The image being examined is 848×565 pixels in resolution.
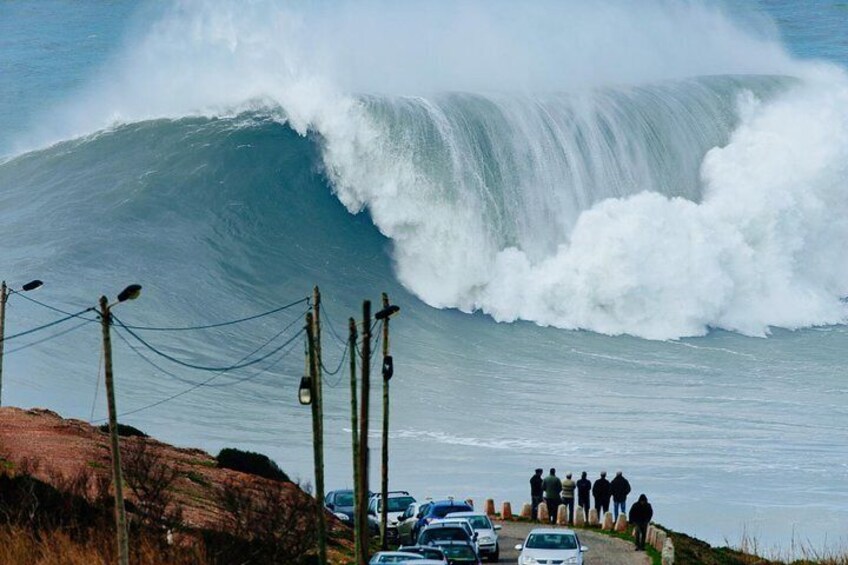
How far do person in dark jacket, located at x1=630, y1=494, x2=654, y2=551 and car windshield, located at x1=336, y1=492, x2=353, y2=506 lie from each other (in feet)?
18.2

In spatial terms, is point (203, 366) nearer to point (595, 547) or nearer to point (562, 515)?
point (562, 515)

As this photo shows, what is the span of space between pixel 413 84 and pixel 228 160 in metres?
8.41

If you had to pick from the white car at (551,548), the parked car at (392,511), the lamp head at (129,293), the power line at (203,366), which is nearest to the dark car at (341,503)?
the parked car at (392,511)

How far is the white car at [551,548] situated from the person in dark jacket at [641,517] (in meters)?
2.08

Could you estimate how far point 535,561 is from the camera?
78.6ft

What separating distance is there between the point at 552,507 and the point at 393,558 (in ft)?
32.0

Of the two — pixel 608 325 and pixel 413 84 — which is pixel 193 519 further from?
pixel 413 84

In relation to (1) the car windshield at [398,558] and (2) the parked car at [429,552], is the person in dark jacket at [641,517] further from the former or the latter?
(1) the car windshield at [398,558]

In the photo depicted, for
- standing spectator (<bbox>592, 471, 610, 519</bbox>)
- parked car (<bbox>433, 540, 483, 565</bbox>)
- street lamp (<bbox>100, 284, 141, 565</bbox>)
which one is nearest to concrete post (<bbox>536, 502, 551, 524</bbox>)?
standing spectator (<bbox>592, 471, 610, 519</bbox>)

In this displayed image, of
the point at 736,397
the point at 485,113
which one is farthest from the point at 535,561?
the point at 485,113

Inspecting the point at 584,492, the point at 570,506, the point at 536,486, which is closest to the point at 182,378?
the point at 536,486

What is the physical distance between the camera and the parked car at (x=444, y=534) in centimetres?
2464

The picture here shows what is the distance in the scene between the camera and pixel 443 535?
81.0 feet

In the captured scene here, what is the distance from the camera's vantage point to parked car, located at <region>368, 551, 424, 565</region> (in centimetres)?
2122
